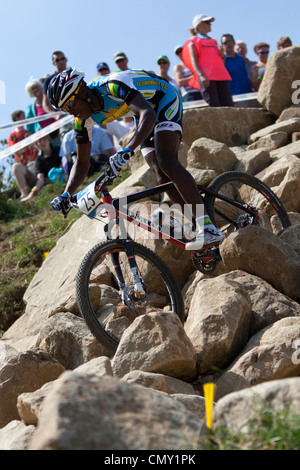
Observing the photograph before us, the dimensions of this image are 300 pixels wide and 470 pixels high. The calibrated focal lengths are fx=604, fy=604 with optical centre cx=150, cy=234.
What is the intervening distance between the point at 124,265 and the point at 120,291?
26cm

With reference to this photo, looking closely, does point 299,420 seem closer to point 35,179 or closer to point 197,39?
point 197,39

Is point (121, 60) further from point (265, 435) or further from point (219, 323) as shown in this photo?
point (265, 435)

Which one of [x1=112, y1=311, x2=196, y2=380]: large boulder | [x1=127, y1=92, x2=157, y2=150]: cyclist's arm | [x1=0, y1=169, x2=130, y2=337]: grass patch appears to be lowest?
[x1=0, y1=169, x2=130, y2=337]: grass patch

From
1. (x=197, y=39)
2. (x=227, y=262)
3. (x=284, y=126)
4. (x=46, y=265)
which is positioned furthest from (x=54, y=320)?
(x=197, y=39)

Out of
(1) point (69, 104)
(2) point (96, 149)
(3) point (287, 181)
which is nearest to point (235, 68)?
(2) point (96, 149)

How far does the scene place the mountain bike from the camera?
5.11 m

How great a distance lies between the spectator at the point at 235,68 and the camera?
11055 mm

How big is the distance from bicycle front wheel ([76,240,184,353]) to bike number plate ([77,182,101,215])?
361 mm

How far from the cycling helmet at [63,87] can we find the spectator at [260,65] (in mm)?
7142

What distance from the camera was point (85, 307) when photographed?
5.06 m

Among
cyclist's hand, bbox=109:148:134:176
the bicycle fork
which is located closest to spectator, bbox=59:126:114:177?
the bicycle fork

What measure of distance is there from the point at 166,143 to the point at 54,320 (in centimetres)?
191

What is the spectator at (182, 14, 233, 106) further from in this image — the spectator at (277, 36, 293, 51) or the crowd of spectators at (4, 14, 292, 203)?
the spectator at (277, 36, 293, 51)

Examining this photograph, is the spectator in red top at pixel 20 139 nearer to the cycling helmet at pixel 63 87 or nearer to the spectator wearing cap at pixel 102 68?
the spectator wearing cap at pixel 102 68
